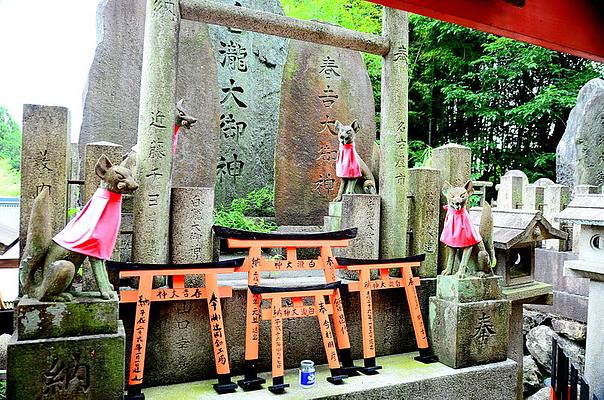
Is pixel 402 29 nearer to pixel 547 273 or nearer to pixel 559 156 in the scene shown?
pixel 547 273

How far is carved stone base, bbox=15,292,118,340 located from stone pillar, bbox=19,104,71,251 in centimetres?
80

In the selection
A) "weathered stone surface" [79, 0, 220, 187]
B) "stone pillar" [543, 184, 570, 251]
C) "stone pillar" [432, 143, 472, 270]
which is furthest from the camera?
"stone pillar" [543, 184, 570, 251]

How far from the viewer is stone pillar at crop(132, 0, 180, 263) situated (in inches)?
174

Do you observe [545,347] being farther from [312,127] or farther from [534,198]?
[312,127]

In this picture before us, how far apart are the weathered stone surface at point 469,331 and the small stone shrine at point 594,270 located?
114cm

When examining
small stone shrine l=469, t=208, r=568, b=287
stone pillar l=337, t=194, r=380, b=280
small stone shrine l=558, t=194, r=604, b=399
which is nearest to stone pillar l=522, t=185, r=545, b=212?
small stone shrine l=469, t=208, r=568, b=287

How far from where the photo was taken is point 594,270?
551 centimetres

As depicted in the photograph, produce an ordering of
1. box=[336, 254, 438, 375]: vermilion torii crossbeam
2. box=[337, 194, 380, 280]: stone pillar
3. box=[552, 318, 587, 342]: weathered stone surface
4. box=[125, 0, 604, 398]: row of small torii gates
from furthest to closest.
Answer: box=[552, 318, 587, 342]: weathered stone surface, box=[337, 194, 380, 280]: stone pillar, box=[336, 254, 438, 375]: vermilion torii crossbeam, box=[125, 0, 604, 398]: row of small torii gates

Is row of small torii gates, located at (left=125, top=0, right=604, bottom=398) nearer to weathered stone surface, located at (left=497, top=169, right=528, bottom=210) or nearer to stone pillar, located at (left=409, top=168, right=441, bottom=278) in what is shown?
stone pillar, located at (left=409, top=168, right=441, bottom=278)

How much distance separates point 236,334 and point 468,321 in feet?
8.61

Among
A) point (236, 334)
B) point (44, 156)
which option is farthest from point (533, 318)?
point (44, 156)

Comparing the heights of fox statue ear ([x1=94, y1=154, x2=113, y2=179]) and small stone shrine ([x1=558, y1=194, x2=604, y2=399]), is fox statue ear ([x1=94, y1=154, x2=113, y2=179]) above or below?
above

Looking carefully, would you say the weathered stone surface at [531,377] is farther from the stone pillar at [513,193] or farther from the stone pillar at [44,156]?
the stone pillar at [44,156]

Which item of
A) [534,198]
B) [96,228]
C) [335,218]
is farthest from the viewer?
[534,198]
